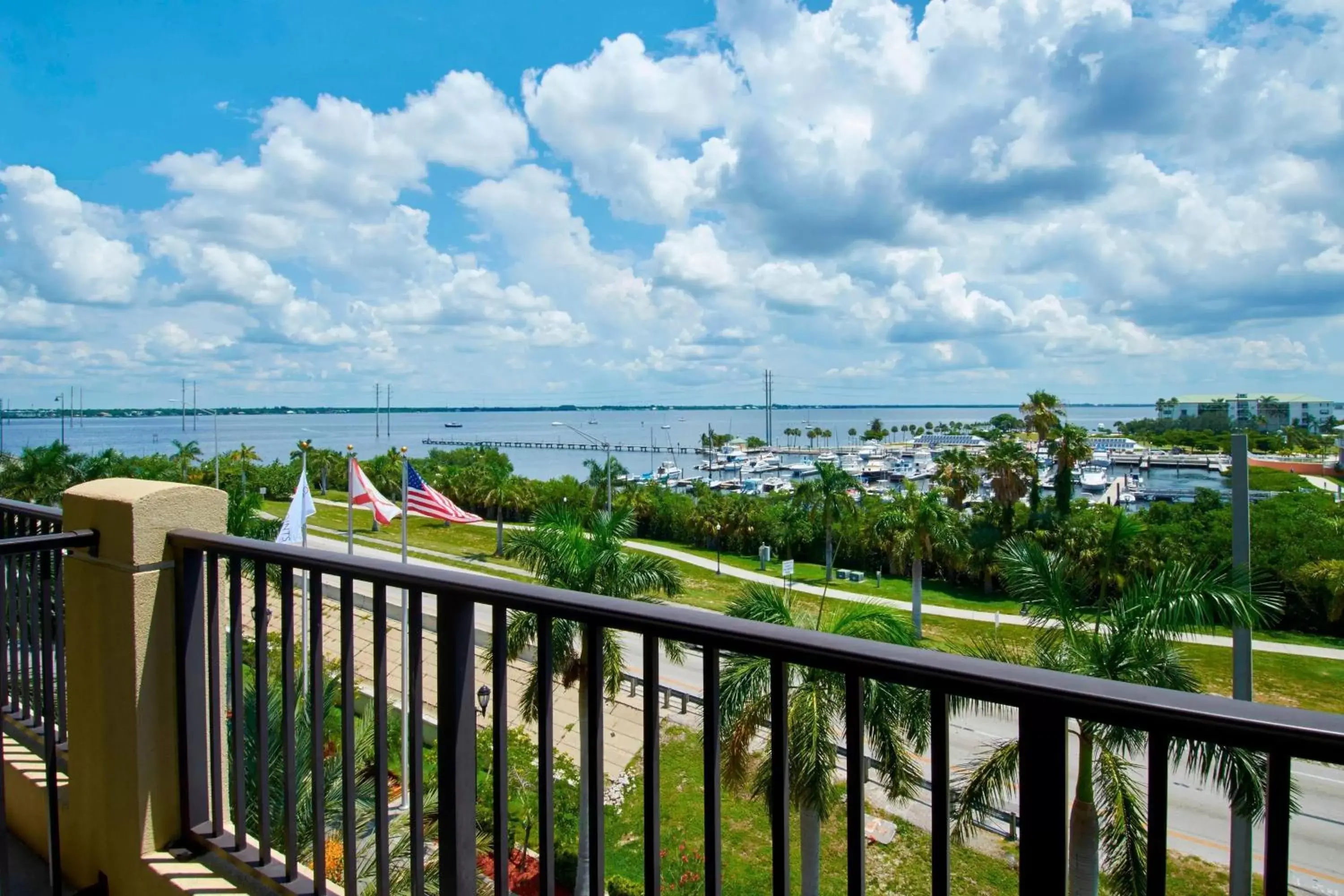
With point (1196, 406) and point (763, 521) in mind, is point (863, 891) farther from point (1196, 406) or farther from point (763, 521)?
point (1196, 406)

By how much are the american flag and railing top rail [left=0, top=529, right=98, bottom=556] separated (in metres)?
14.4

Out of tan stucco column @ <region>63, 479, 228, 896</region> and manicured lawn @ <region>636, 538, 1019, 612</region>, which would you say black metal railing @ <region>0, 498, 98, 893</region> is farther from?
manicured lawn @ <region>636, 538, 1019, 612</region>

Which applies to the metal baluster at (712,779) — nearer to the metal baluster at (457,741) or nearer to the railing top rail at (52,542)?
the metal baluster at (457,741)

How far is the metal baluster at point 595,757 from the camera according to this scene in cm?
169

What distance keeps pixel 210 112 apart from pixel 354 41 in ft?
23.3

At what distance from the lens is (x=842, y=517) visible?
127ft

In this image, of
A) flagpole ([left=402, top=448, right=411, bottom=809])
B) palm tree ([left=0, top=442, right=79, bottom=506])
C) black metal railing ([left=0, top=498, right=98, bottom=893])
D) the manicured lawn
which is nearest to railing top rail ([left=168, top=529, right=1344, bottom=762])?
flagpole ([left=402, top=448, right=411, bottom=809])

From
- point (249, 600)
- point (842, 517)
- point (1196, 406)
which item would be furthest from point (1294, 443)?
point (249, 600)

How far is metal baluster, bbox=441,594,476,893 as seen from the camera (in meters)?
1.88

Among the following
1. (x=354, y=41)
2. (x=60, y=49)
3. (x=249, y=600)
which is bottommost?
(x=249, y=600)

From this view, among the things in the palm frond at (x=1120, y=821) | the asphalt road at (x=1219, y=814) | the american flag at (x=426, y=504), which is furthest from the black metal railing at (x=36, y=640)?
the american flag at (x=426, y=504)

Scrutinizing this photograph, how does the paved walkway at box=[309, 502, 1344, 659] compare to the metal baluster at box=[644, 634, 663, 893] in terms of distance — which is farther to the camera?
the paved walkway at box=[309, 502, 1344, 659]

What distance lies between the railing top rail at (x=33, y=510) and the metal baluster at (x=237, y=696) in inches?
34.0

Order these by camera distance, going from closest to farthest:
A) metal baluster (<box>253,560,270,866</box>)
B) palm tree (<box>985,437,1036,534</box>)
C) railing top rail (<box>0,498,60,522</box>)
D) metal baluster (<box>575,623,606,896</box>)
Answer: metal baluster (<box>575,623,606,896</box>), metal baluster (<box>253,560,270,866</box>), railing top rail (<box>0,498,60,522</box>), palm tree (<box>985,437,1036,534</box>)
